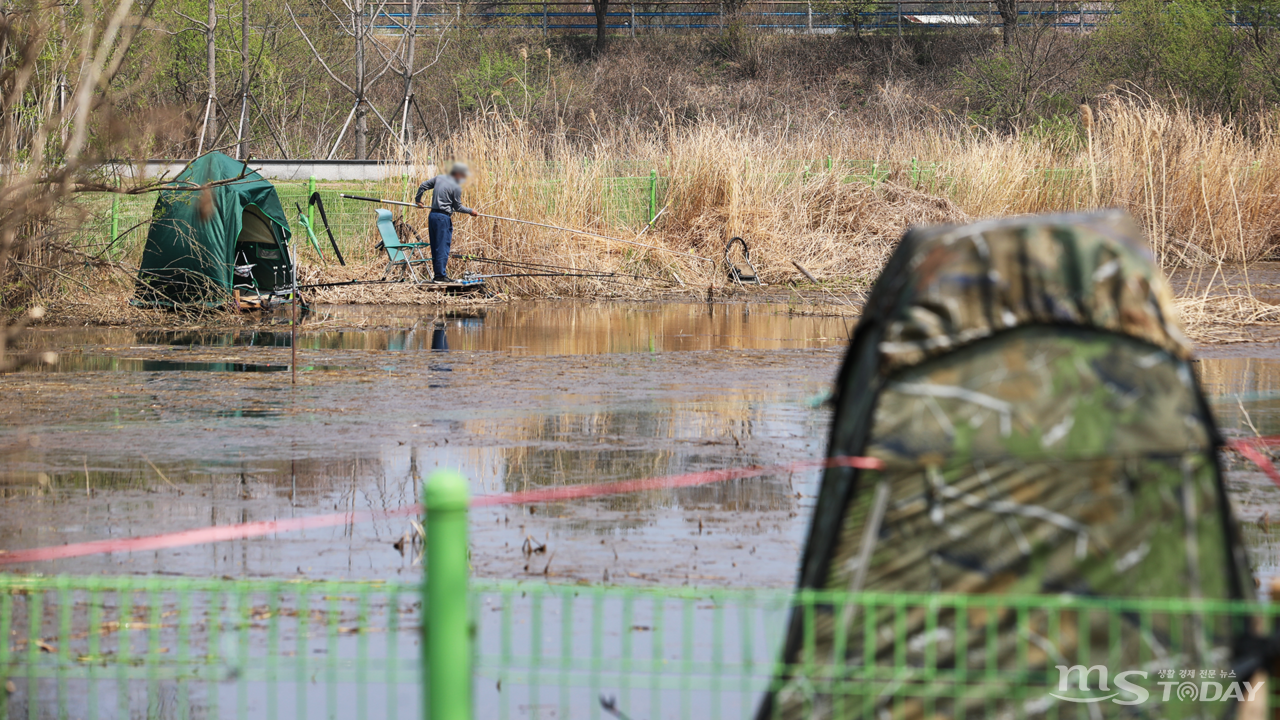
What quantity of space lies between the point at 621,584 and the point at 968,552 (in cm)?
257

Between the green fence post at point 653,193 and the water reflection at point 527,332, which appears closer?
the water reflection at point 527,332

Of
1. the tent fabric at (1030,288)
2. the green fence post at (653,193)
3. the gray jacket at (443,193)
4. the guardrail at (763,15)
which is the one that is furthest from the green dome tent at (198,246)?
the guardrail at (763,15)

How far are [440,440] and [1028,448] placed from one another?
5.93 metres

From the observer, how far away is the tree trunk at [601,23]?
175 ft

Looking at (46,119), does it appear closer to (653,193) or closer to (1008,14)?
(653,193)

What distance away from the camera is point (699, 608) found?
517 centimetres

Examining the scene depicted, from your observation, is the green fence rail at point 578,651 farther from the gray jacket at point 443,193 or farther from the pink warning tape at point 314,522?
the gray jacket at point 443,193

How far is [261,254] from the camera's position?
17.4 m

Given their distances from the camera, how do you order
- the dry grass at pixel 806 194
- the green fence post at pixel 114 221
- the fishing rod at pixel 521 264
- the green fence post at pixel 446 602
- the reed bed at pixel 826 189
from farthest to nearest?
the reed bed at pixel 826 189 < the dry grass at pixel 806 194 < the fishing rod at pixel 521 264 < the green fence post at pixel 114 221 < the green fence post at pixel 446 602

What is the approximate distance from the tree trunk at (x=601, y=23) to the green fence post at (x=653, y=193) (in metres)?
33.7

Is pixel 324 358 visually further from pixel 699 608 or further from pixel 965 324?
pixel 965 324

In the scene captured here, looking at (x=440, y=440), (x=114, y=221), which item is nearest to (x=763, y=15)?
(x=114, y=221)

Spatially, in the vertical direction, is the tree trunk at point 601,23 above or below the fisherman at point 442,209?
above

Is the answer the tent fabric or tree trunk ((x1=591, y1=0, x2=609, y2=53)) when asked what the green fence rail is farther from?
tree trunk ((x1=591, y1=0, x2=609, y2=53))
